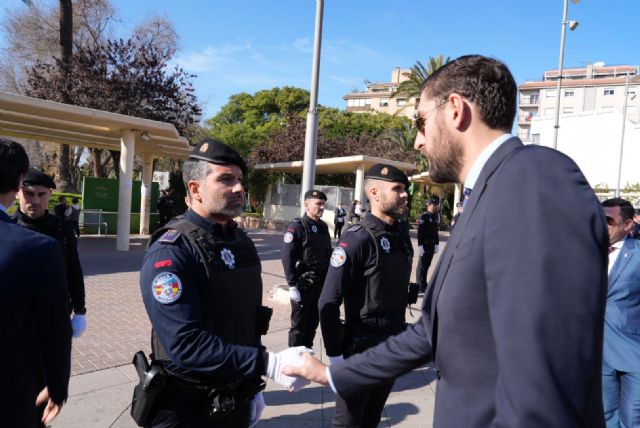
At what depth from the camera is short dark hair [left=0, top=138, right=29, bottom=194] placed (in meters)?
1.97

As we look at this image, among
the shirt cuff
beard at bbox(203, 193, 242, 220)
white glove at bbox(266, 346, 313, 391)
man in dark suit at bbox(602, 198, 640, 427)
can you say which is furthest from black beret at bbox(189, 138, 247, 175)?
man in dark suit at bbox(602, 198, 640, 427)

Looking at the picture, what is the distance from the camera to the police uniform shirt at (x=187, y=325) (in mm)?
2033

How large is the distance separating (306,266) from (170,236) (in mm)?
3690

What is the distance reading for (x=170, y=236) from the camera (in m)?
2.26

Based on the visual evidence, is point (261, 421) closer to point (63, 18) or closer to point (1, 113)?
point (1, 113)

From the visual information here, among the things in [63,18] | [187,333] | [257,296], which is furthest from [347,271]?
[63,18]

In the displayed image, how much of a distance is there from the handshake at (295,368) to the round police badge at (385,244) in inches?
55.4

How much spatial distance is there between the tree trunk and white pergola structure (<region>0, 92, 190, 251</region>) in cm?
391

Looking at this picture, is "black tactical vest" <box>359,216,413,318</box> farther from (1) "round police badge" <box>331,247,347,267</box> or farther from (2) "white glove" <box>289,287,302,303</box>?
(2) "white glove" <box>289,287,302,303</box>

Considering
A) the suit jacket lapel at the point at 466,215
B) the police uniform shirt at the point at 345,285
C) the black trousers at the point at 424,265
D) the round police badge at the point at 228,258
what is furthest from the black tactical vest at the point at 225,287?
the black trousers at the point at 424,265

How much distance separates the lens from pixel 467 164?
4.87ft

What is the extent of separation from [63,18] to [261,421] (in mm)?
18695

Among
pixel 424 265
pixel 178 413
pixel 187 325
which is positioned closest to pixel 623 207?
pixel 187 325

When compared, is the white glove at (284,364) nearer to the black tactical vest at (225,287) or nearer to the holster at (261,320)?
the black tactical vest at (225,287)
